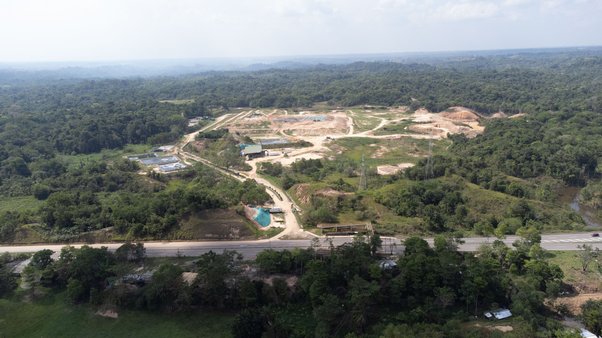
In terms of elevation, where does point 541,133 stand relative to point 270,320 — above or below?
above

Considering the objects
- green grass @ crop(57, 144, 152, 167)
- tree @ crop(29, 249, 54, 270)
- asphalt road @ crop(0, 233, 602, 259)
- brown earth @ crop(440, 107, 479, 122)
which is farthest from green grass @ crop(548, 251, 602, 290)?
brown earth @ crop(440, 107, 479, 122)

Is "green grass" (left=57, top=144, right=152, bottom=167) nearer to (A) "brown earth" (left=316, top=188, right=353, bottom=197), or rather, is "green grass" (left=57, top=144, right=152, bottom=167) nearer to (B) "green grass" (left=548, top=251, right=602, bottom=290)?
(A) "brown earth" (left=316, top=188, right=353, bottom=197)

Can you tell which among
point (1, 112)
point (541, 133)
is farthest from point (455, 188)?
point (1, 112)

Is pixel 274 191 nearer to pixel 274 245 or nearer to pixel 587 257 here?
pixel 274 245

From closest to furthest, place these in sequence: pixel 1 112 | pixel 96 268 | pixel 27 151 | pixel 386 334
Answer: pixel 386 334 < pixel 96 268 < pixel 27 151 < pixel 1 112

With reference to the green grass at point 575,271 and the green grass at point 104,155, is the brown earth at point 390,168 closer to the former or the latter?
the green grass at point 575,271

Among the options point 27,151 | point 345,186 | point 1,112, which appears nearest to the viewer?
point 345,186

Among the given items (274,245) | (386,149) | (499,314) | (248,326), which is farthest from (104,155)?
(499,314)

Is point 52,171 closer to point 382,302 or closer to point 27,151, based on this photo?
point 27,151
